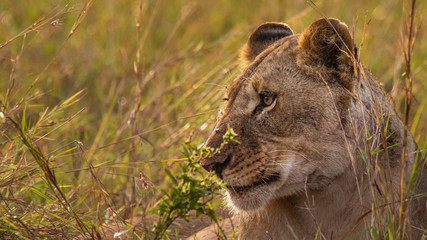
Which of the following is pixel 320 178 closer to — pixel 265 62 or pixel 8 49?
pixel 265 62

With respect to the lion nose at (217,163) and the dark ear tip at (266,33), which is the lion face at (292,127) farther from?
the dark ear tip at (266,33)

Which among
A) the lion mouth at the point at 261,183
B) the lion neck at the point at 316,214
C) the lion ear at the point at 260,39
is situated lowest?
the lion neck at the point at 316,214

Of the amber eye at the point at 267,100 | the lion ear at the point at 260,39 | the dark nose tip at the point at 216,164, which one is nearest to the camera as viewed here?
the dark nose tip at the point at 216,164

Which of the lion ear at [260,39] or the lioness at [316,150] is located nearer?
the lioness at [316,150]

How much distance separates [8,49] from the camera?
250 inches

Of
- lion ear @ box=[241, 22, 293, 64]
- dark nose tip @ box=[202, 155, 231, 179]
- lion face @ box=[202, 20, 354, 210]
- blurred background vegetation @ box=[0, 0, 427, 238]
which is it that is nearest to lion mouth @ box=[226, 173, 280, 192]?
lion face @ box=[202, 20, 354, 210]

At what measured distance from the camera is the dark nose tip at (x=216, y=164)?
3021 millimetres

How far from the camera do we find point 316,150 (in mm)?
3027

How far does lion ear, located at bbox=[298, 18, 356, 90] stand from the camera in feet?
10.2

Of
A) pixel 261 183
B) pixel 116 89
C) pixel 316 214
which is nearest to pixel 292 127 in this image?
pixel 261 183

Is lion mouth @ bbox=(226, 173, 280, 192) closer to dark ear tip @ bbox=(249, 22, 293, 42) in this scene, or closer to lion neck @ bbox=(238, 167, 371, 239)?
lion neck @ bbox=(238, 167, 371, 239)

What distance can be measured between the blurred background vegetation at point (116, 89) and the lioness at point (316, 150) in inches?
9.6

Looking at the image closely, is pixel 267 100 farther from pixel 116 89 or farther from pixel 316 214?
pixel 116 89

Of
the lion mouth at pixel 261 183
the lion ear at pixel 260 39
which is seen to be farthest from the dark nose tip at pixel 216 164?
the lion ear at pixel 260 39
